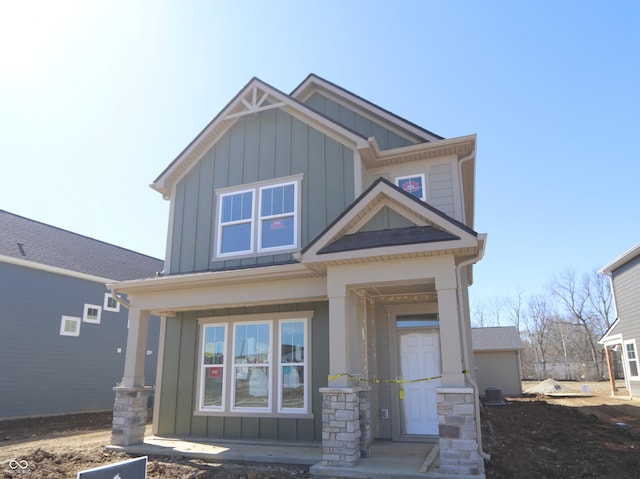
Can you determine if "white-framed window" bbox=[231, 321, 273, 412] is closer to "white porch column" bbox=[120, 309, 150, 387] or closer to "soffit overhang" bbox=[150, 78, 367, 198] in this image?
"white porch column" bbox=[120, 309, 150, 387]

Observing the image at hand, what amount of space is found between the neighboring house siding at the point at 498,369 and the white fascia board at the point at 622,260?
6284mm

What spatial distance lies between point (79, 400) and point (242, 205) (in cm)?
1143

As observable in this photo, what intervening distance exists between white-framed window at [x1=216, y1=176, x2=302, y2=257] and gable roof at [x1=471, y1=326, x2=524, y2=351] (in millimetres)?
15778

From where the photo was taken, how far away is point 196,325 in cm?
1027

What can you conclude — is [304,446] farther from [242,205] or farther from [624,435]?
[624,435]

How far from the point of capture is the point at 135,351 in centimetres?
933

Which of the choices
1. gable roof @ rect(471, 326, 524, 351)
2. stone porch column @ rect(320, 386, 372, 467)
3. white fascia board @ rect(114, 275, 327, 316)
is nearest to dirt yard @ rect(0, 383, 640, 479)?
stone porch column @ rect(320, 386, 372, 467)

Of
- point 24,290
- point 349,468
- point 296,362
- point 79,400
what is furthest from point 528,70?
point 79,400

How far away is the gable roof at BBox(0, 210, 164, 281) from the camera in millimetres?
15922

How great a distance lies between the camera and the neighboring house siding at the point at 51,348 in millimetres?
14812

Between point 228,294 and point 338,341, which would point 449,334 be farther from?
point 228,294

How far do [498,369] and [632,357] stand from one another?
266 inches

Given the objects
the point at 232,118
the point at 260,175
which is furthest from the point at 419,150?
the point at 232,118

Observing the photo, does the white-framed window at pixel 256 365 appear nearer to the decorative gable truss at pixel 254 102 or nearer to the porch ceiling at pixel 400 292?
the porch ceiling at pixel 400 292
